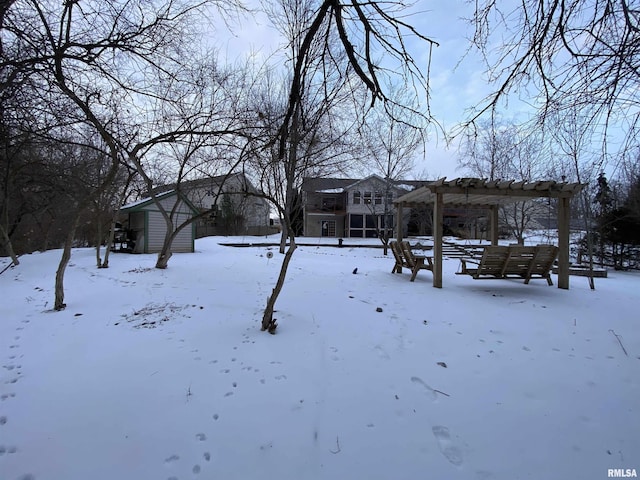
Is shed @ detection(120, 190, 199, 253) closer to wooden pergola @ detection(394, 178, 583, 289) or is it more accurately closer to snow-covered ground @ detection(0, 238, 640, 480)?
snow-covered ground @ detection(0, 238, 640, 480)

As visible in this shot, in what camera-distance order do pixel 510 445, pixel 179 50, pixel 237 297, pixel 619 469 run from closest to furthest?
pixel 619 469 → pixel 510 445 → pixel 179 50 → pixel 237 297

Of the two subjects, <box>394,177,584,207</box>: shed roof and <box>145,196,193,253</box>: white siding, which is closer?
<box>394,177,584,207</box>: shed roof

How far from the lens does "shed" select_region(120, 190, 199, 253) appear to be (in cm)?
1492

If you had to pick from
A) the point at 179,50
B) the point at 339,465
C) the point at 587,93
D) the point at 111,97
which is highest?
the point at 179,50

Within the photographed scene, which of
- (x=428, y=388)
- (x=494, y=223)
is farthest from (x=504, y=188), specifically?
(x=428, y=388)

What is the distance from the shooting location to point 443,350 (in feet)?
12.2

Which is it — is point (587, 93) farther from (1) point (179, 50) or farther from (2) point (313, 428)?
(1) point (179, 50)

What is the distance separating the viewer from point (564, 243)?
24.5ft

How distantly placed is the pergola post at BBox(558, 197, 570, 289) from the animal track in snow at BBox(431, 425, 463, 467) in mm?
6564

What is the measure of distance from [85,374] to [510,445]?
3498 millimetres

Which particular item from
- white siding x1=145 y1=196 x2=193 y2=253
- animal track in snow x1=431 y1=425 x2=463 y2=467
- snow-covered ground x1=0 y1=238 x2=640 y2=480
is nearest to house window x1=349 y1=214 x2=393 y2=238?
white siding x1=145 y1=196 x2=193 y2=253

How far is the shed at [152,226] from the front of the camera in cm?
1492

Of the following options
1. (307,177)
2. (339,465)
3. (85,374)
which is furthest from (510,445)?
(307,177)

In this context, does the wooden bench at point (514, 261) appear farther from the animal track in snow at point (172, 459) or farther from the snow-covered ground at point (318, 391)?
the animal track in snow at point (172, 459)
